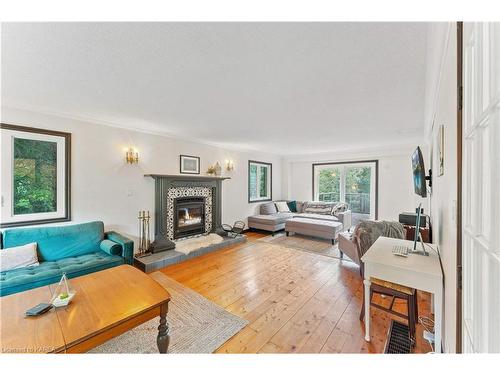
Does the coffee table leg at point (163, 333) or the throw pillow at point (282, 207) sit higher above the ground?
the throw pillow at point (282, 207)

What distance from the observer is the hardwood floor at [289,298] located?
1853 mm

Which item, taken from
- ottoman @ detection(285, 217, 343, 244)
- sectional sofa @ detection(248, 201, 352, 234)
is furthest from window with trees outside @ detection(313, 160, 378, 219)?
ottoman @ detection(285, 217, 343, 244)

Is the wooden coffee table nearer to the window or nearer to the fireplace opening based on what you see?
the fireplace opening

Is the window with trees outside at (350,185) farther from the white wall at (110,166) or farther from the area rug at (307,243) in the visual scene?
the white wall at (110,166)

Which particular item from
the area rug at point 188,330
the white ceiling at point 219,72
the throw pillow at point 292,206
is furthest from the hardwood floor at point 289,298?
the throw pillow at point 292,206

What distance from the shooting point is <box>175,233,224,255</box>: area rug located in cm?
400

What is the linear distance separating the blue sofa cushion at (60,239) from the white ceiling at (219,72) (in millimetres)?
1623

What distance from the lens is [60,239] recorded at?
2.83 meters

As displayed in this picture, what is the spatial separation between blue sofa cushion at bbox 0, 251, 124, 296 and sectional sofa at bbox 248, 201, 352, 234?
3.63 metres

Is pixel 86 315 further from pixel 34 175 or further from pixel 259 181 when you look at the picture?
pixel 259 181

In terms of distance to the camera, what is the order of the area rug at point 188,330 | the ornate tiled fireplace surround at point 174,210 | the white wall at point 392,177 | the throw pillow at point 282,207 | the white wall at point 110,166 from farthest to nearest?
the throw pillow at point 282,207, the white wall at point 392,177, the ornate tiled fireplace surround at point 174,210, the white wall at point 110,166, the area rug at point 188,330

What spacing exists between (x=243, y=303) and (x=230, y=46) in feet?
8.41
